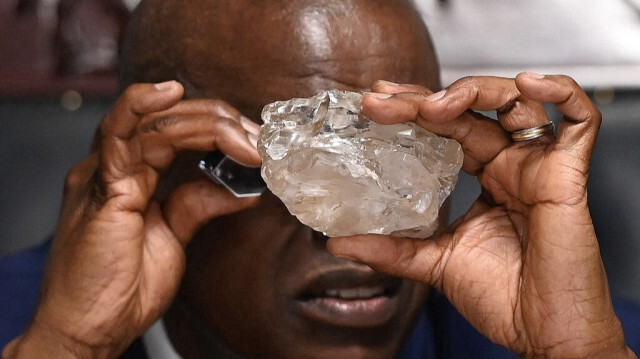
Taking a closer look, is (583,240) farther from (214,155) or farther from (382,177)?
(214,155)

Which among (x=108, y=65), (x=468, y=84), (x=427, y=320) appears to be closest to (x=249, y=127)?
(x=468, y=84)

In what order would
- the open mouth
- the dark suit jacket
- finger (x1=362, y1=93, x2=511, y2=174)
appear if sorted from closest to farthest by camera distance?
finger (x1=362, y1=93, x2=511, y2=174)
the open mouth
the dark suit jacket

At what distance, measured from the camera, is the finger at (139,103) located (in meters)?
0.85

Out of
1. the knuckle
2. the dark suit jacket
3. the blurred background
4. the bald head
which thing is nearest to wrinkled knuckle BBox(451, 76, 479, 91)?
the bald head

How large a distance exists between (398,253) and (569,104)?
23cm

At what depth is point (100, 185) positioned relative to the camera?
3.07ft

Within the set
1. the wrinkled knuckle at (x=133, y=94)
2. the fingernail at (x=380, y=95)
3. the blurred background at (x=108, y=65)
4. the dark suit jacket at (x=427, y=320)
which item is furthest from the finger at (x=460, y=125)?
the blurred background at (x=108, y=65)

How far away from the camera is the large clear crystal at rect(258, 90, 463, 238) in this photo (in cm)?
79

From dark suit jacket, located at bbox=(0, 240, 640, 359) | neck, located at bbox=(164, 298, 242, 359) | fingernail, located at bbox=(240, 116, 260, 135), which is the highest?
fingernail, located at bbox=(240, 116, 260, 135)

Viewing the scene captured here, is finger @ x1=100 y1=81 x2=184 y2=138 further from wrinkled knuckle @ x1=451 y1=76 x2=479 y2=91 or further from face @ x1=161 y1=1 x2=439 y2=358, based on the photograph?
wrinkled knuckle @ x1=451 y1=76 x2=479 y2=91

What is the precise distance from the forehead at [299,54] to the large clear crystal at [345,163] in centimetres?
15

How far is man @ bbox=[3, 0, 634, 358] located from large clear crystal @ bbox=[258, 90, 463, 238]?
0.11ft

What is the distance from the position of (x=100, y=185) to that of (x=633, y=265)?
1001mm

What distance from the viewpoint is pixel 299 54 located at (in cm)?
97
